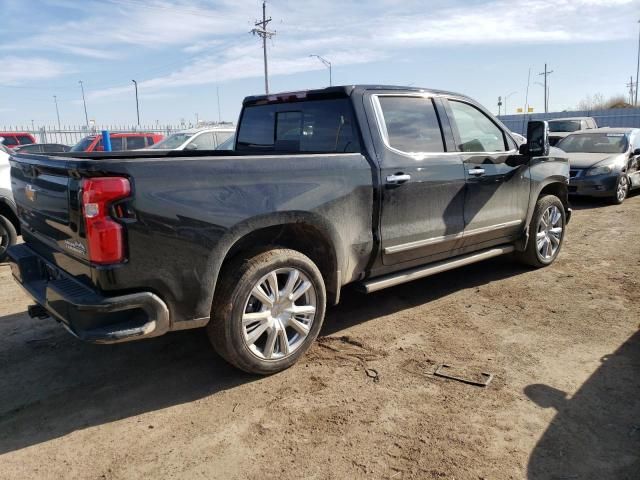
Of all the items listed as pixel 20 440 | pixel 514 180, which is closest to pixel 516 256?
pixel 514 180

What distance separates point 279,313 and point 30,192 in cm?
180

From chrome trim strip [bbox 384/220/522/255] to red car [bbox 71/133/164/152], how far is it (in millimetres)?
11462

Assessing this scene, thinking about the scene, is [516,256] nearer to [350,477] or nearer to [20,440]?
[350,477]

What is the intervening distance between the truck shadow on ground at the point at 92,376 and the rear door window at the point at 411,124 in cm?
147

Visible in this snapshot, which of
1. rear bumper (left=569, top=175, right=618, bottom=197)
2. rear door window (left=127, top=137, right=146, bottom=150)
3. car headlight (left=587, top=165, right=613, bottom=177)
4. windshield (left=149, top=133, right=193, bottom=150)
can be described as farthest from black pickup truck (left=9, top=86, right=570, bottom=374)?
rear door window (left=127, top=137, right=146, bottom=150)

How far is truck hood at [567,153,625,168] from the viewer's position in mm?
10469

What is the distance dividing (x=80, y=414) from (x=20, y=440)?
33 cm

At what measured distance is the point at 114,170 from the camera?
264 centimetres

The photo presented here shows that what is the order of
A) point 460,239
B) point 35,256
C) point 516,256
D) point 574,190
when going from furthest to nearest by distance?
point 574,190, point 516,256, point 460,239, point 35,256

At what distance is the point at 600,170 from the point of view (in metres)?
10.3

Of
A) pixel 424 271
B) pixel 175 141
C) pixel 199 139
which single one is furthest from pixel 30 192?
pixel 175 141

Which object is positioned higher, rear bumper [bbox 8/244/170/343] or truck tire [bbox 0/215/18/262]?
rear bumper [bbox 8/244/170/343]

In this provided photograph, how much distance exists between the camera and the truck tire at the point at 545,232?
5.52 meters

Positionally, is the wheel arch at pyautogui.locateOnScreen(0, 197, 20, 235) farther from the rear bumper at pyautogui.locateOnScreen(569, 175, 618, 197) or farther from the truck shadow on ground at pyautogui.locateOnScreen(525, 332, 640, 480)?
the rear bumper at pyautogui.locateOnScreen(569, 175, 618, 197)
